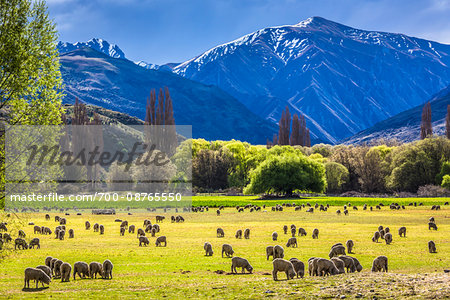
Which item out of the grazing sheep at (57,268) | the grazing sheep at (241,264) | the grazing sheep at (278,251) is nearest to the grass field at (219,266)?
the grazing sheep at (241,264)

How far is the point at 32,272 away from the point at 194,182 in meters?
124

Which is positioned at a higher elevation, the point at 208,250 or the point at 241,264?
the point at 241,264

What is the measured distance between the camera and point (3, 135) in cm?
2625

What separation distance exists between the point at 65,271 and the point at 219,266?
907 centimetres

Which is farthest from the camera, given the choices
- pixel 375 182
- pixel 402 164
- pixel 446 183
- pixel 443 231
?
pixel 375 182

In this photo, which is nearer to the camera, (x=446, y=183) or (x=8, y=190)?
(x=8, y=190)

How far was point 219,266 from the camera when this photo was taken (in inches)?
1092

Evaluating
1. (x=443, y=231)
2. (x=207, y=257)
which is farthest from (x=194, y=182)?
(x=207, y=257)

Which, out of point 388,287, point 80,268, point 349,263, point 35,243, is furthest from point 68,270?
point 388,287

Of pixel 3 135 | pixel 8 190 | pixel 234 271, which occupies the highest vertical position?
pixel 3 135

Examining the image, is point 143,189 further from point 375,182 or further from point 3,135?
point 3,135

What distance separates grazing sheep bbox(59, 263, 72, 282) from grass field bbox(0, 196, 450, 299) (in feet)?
1.26

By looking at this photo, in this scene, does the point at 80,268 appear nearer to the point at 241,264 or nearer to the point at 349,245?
the point at 241,264

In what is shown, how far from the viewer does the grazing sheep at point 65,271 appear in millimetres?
23156
